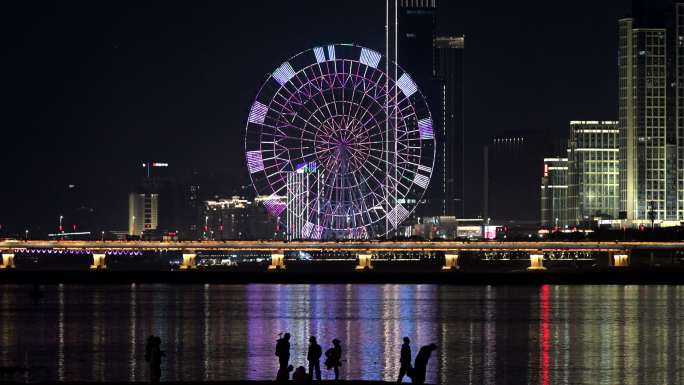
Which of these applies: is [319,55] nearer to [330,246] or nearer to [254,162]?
[254,162]

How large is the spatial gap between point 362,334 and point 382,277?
9516 cm

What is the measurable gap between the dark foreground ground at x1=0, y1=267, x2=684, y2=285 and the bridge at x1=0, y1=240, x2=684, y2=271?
2.39m

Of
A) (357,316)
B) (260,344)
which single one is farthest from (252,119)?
(260,344)

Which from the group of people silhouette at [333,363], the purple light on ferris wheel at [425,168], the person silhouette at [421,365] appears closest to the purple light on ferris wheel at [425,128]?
the purple light on ferris wheel at [425,168]

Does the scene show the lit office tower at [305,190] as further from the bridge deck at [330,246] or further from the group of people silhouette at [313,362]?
the group of people silhouette at [313,362]

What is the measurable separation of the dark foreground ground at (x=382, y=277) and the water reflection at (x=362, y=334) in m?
38.8

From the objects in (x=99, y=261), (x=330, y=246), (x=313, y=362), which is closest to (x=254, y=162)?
(x=330, y=246)

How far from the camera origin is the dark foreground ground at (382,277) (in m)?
160

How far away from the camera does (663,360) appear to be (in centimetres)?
5681

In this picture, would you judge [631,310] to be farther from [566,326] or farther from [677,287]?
[677,287]

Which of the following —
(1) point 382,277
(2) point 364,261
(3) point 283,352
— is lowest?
(1) point 382,277

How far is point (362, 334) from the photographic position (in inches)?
2803

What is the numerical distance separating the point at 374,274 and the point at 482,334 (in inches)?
3684

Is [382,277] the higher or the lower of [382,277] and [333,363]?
the lower
